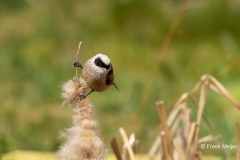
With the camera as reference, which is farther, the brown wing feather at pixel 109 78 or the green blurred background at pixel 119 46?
the green blurred background at pixel 119 46

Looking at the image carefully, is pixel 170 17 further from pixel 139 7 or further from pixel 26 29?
pixel 26 29

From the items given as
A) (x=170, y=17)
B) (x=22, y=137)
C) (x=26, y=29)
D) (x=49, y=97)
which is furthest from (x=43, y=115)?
(x=170, y=17)

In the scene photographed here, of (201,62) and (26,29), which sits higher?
(26,29)

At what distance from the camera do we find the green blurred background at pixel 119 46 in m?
1.10

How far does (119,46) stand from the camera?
1.30m

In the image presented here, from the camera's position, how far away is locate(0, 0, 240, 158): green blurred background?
1.10m

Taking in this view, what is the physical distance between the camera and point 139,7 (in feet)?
4.35

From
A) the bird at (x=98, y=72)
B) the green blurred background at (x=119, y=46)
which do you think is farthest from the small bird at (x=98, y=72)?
Answer: the green blurred background at (x=119, y=46)

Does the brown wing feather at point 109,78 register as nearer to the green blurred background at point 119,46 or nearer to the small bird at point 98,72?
the small bird at point 98,72

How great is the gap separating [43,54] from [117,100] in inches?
11.2

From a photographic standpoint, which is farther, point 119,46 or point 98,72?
point 119,46

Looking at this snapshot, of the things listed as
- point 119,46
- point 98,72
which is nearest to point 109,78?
point 98,72

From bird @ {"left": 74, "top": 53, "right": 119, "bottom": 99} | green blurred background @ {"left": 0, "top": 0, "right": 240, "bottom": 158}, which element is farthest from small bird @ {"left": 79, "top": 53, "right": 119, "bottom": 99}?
green blurred background @ {"left": 0, "top": 0, "right": 240, "bottom": 158}

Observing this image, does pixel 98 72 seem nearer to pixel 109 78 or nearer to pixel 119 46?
pixel 109 78
